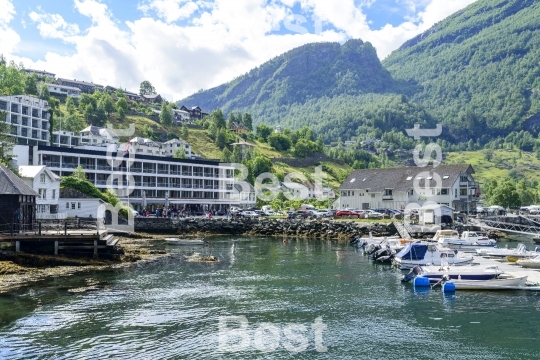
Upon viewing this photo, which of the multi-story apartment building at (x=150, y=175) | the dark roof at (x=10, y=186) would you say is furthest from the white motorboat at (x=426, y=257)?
the multi-story apartment building at (x=150, y=175)

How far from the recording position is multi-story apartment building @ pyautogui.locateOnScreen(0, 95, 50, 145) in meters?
131

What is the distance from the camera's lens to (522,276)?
3969 centimetres

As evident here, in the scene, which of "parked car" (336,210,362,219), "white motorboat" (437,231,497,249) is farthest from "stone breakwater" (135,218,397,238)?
→ "white motorboat" (437,231,497,249)

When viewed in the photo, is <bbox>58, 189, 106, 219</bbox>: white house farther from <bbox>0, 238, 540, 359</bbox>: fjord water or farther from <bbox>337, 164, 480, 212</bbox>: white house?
<bbox>337, 164, 480, 212</bbox>: white house

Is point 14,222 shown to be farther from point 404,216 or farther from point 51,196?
point 404,216

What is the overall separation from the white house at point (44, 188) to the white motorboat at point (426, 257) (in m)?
52.0

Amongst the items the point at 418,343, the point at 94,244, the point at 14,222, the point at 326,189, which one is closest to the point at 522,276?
the point at 418,343

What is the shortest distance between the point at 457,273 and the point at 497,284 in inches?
119

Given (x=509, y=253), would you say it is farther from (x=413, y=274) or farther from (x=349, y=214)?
(x=349, y=214)

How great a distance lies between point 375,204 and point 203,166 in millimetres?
44658

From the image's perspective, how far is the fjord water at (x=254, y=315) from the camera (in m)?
24.4

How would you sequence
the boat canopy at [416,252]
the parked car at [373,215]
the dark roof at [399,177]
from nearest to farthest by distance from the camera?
1. the boat canopy at [416,252]
2. the parked car at [373,215]
3. the dark roof at [399,177]

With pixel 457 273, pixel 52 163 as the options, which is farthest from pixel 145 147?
pixel 457 273

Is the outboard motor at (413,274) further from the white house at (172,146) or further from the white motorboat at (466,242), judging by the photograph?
the white house at (172,146)
